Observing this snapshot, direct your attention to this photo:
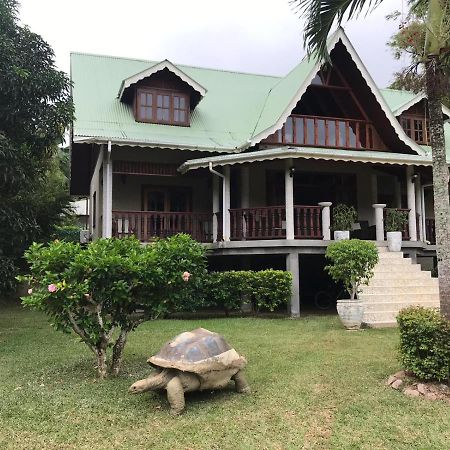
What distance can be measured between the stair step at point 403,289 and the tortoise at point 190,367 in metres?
6.78

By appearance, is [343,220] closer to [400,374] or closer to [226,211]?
[226,211]

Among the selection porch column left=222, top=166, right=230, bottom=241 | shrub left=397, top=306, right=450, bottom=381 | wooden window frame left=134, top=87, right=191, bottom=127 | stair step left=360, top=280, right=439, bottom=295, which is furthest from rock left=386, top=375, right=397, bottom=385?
wooden window frame left=134, top=87, right=191, bottom=127

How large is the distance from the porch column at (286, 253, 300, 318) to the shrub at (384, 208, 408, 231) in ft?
10.9

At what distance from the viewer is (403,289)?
11.7m

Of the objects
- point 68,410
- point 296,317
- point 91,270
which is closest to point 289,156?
point 296,317

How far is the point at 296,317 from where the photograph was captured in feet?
38.8

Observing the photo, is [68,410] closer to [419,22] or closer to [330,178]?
[419,22]

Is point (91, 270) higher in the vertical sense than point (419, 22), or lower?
lower

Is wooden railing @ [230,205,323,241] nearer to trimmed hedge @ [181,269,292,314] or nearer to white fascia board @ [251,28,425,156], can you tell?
trimmed hedge @ [181,269,292,314]

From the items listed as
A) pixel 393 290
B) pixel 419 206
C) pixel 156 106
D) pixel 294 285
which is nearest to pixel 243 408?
pixel 294 285

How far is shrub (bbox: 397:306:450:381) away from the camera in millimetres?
5496

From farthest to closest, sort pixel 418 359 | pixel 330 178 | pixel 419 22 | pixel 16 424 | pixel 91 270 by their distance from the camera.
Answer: pixel 330 178
pixel 419 22
pixel 91 270
pixel 418 359
pixel 16 424

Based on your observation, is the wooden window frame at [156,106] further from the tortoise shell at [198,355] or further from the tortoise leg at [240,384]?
the tortoise leg at [240,384]

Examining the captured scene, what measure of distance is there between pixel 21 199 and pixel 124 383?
7445mm
